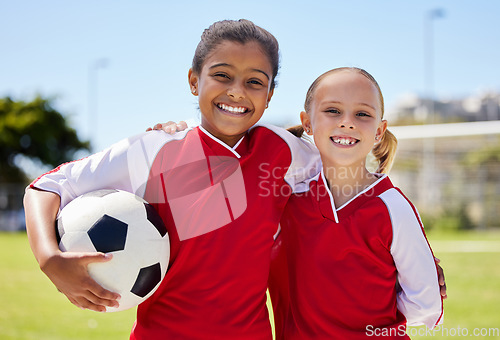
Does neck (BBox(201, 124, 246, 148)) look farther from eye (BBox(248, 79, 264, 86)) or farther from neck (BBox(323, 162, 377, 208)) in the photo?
neck (BBox(323, 162, 377, 208))

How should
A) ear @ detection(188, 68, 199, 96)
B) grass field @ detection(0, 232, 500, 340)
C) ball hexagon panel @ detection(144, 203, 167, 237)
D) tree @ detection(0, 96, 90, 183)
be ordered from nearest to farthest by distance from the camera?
ball hexagon panel @ detection(144, 203, 167, 237) → ear @ detection(188, 68, 199, 96) → grass field @ detection(0, 232, 500, 340) → tree @ detection(0, 96, 90, 183)

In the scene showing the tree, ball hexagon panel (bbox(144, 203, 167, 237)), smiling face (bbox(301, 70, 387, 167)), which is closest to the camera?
ball hexagon panel (bbox(144, 203, 167, 237))

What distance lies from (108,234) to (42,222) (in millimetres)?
278

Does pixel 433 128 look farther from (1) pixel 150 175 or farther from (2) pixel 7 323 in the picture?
(1) pixel 150 175

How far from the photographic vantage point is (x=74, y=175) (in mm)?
2059

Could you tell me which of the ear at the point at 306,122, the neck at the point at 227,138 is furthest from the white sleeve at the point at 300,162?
the neck at the point at 227,138

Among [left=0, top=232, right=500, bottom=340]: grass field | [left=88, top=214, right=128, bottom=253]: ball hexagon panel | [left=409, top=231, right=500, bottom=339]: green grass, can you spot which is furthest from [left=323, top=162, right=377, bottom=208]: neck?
[left=409, top=231, right=500, bottom=339]: green grass

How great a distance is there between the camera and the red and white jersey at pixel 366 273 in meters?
2.06

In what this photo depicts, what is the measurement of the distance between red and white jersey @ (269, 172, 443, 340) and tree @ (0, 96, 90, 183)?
3274 cm

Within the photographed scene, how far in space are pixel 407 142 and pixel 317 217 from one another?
22.0 m

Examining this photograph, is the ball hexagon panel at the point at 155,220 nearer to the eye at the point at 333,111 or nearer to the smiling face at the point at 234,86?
the smiling face at the point at 234,86

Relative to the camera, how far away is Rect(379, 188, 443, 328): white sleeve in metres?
2.04

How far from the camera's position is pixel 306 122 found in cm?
246

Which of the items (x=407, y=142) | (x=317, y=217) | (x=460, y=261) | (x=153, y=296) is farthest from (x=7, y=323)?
(x=407, y=142)
